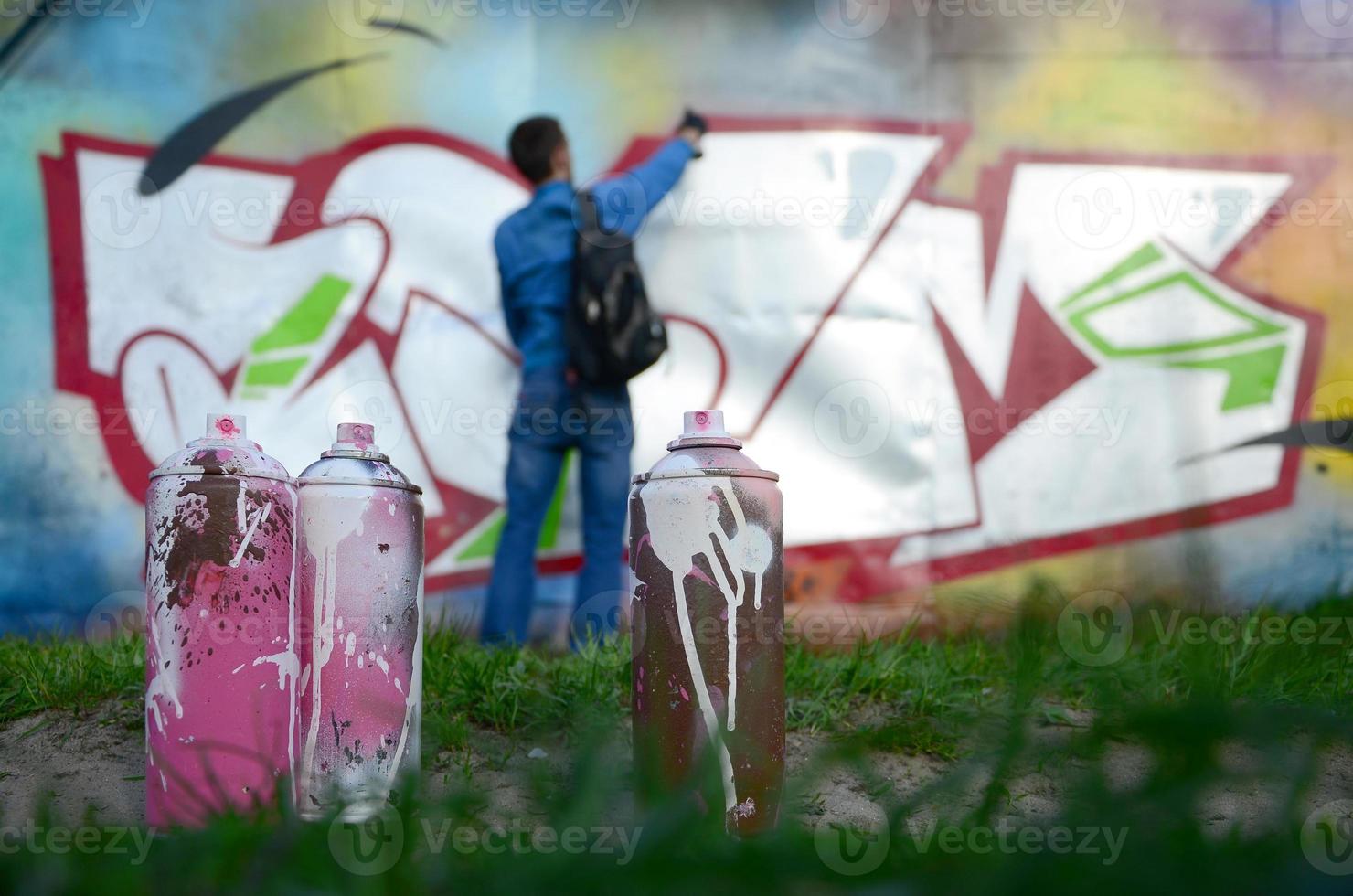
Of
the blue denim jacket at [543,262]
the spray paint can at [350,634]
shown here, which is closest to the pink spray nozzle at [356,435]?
the spray paint can at [350,634]

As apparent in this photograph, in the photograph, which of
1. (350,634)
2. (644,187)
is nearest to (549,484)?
(644,187)

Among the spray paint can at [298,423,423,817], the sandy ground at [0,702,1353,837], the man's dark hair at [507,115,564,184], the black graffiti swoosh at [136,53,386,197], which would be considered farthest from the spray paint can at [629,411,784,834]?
the black graffiti swoosh at [136,53,386,197]

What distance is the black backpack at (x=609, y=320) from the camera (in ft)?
13.8

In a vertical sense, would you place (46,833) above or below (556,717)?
above

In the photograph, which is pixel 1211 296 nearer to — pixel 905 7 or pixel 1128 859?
pixel 905 7

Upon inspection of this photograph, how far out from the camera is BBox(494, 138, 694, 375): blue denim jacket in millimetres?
4426

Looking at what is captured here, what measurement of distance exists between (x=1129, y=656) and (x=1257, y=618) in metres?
0.97

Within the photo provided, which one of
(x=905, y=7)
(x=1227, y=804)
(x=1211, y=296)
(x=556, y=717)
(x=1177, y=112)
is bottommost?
(x=1227, y=804)

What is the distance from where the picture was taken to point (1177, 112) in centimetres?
529

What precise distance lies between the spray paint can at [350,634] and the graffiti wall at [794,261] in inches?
100

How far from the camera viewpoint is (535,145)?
458cm

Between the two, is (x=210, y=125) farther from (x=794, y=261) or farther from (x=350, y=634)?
(x=350, y=634)

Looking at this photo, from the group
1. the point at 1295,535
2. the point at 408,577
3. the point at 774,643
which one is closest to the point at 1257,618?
the point at 1295,535

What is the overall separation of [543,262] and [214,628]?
8.20ft
